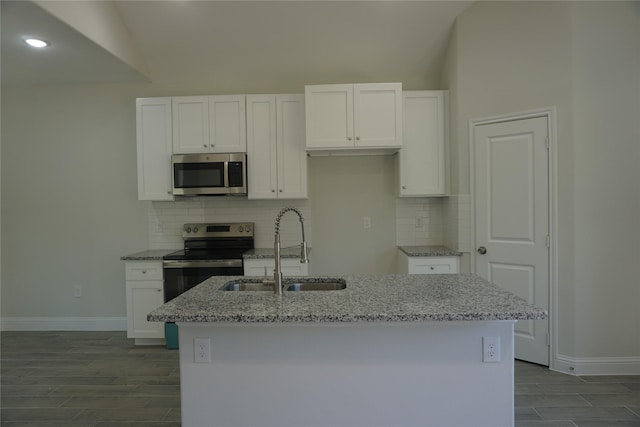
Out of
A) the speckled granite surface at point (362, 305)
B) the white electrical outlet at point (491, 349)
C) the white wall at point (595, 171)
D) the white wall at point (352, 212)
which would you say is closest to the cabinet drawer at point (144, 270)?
the white wall at point (352, 212)

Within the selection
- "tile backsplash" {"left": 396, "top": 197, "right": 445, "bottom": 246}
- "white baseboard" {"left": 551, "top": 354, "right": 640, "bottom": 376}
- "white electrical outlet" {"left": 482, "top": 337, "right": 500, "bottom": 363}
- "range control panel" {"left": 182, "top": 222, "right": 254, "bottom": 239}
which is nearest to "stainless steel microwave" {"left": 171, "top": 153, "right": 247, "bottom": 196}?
"range control panel" {"left": 182, "top": 222, "right": 254, "bottom": 239}

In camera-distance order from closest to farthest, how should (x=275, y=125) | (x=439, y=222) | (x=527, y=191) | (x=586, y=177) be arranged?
(x=586, y=177) < (x=527, y=191) < (x=275, y=125) < (x=439, y=222)

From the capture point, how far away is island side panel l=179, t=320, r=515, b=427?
163cm

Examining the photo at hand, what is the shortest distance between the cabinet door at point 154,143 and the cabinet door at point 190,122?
8cm

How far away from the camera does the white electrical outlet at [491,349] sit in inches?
63.9

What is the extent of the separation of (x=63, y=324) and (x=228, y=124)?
2846 millimetres

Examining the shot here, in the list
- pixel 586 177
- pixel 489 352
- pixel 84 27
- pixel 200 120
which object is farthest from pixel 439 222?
pixel 84 27

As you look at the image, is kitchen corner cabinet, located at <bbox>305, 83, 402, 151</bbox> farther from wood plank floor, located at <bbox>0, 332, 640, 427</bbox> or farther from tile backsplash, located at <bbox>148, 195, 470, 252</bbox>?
wood plank floor, located at <bbox>0, 332, 640, 427</bbox>

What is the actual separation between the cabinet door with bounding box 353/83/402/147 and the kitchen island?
6.65 ft

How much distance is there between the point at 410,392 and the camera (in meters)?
1.64

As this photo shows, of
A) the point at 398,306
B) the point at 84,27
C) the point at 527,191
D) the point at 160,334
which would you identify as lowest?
the point at 160,334

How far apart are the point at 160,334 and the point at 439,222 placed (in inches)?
118

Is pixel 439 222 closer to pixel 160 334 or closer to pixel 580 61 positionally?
pixel 580 61

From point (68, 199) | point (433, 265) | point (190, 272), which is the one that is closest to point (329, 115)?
point (433, 265)
